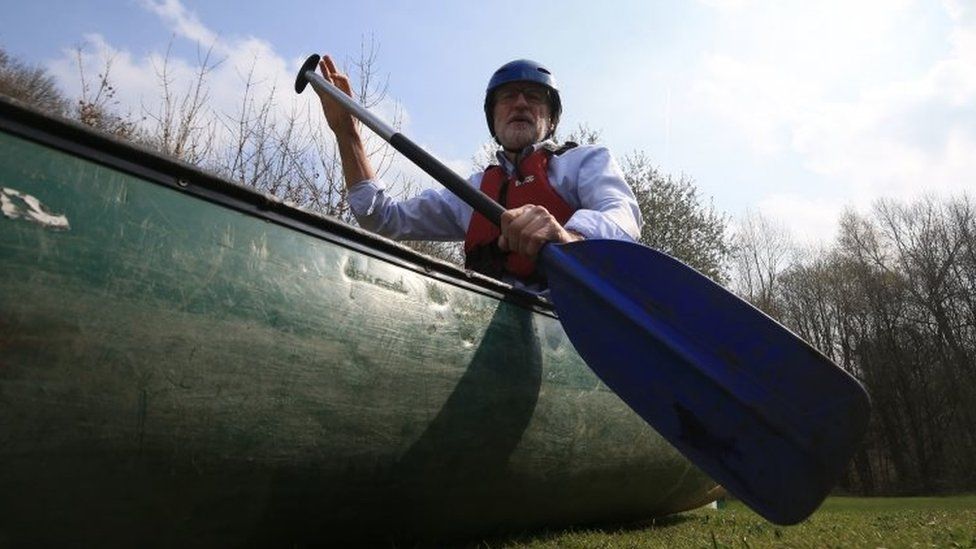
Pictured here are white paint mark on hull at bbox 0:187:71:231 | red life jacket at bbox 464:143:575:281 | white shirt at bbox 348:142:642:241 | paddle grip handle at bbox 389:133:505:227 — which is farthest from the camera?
red life jacket at bbox 464:143:575:281

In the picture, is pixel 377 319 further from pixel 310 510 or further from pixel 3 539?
pixel 3 539

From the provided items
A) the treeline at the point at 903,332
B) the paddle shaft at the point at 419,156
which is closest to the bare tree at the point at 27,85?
the paddle shaft at the point at 419,156

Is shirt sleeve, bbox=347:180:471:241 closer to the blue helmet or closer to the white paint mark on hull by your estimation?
the blue helmet

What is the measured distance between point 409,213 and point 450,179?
99 centimetres

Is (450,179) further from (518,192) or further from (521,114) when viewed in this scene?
(521,114)

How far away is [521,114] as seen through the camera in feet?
10.5

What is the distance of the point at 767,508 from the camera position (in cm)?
179

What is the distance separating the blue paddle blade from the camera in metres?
1.71

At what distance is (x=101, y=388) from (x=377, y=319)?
2.04 feet

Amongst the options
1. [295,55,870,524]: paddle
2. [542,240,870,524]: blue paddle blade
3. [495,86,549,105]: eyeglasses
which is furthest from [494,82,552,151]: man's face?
[542,240,870,524]: blue paddle blade

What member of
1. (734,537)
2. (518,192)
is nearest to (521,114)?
(518,192)

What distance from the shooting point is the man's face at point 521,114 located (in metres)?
3.21

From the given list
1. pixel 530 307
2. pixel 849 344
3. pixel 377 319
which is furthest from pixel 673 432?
pixel 849 344

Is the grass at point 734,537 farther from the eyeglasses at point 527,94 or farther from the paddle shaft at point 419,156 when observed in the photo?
the eyeglasses at point 527,94
